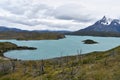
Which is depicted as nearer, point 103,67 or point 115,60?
point 103,67

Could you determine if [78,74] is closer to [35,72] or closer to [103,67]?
[103,67]

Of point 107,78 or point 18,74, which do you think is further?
point 18,74

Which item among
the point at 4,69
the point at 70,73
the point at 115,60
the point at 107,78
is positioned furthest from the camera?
the point at 4,69

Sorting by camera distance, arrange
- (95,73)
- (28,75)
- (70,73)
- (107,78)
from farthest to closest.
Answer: (28,75), (70,73), (95,73), (107,78)

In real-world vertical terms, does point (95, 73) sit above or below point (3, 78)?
above

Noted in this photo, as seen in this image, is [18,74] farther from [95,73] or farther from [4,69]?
[95,73]

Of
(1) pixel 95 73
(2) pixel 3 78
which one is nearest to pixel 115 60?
(1) pixel 95 73

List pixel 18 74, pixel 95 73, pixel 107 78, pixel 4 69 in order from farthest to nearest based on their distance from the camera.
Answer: pixel 4 69 → pixel 18 74 → pixel 95 73 → pixel 107 78

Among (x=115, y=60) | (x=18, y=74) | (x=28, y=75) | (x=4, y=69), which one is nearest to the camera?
(x=115, y=60)

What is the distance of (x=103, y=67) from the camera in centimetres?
7562

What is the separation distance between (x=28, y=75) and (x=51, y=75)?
625 inches

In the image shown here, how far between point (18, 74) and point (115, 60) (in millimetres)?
39913

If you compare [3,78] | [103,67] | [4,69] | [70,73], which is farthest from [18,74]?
[103,67]

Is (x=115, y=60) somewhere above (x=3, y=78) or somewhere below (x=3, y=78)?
above
